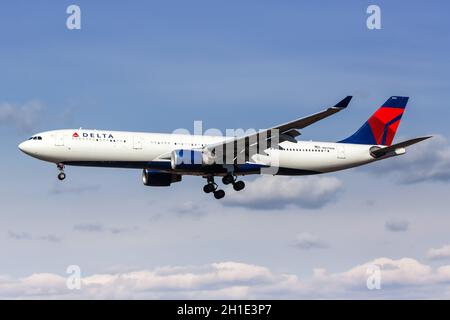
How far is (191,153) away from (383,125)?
16396mm

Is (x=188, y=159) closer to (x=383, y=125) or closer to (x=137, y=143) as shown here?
(x=137, y=143)

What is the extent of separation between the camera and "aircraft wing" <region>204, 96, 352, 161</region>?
138 ft

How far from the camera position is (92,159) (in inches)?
1923

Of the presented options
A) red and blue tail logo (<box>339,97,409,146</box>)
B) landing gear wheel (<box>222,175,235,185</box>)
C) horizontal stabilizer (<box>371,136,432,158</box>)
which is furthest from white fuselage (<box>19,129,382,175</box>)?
red and blue tail logo (<box>339,97,409,146</box>)

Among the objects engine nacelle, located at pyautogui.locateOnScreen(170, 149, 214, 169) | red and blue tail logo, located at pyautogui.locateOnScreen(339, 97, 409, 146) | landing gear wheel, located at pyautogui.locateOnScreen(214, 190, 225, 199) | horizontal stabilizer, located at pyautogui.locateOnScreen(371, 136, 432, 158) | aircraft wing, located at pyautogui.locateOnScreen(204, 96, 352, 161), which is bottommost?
landing gear wheel, located at pyautogui.locateOnScreen(214, 190, 225, 199)

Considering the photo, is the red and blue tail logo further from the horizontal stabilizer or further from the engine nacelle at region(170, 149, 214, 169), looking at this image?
the engine nacelle at region(170, 149, 214, 169)

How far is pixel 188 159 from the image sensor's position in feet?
161

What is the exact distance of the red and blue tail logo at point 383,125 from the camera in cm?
5750

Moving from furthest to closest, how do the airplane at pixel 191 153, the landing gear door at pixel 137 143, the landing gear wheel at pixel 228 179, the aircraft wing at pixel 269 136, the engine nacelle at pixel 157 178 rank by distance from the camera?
the engine nacelle at pixel 157 178, the landing gear wheel at pixel 228 179, the landing gear door at pixel 137 143, the airplane at pixel 191 153, the aircraft wing at pixel 269 136

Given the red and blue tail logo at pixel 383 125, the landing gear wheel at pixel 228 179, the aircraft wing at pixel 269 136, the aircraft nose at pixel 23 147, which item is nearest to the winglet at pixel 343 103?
the aircraft wing at pixel 269 136

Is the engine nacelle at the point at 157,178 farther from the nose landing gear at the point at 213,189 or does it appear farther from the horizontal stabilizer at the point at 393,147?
the horizontal stabilizer at the point at 393,147

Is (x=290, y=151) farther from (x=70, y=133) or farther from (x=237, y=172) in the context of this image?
(x=70, y=133)

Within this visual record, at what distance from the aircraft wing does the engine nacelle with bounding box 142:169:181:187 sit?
5717 millimetres

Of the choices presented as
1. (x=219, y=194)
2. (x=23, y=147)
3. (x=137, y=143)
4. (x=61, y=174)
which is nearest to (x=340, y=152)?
(x=219, y=194)
